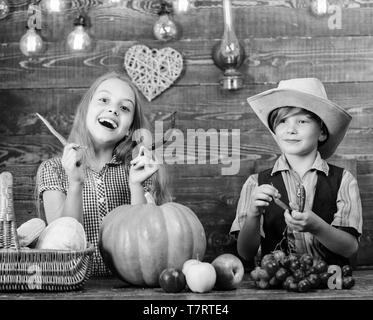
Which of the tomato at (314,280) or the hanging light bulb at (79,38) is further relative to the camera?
the hanging light bulb at (79,38)

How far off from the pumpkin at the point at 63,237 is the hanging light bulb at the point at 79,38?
3.17 ft

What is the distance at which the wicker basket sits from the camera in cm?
187

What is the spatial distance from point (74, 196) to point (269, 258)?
2.27 ft

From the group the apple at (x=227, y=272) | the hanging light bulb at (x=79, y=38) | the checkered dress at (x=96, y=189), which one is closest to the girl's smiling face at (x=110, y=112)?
the checkered dress at (x=96, y=189)

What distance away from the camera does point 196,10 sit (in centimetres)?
300

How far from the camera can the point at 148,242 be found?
1.98 m

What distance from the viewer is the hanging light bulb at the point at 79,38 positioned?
8.94 ft

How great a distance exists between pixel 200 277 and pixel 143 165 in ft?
1.51

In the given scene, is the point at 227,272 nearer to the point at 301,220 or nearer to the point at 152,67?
the point at 301,220

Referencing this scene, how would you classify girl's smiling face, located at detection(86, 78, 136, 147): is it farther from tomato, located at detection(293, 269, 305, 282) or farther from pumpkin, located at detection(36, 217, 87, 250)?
tomato, located at detection(293, 269, 305, 282)

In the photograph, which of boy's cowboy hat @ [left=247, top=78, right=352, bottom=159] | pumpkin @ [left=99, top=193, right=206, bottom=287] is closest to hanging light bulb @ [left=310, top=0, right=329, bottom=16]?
boy's cowboy hat @ [left=247, top=78, right=352, bottom=159]

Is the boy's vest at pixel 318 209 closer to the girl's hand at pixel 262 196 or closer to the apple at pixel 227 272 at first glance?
the girl's hand at pixel 262 196

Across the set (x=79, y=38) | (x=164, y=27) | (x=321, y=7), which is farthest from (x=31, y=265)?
(x=321, y=7)

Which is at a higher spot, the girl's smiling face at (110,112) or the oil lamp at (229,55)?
the oil lamp at (229,55)
